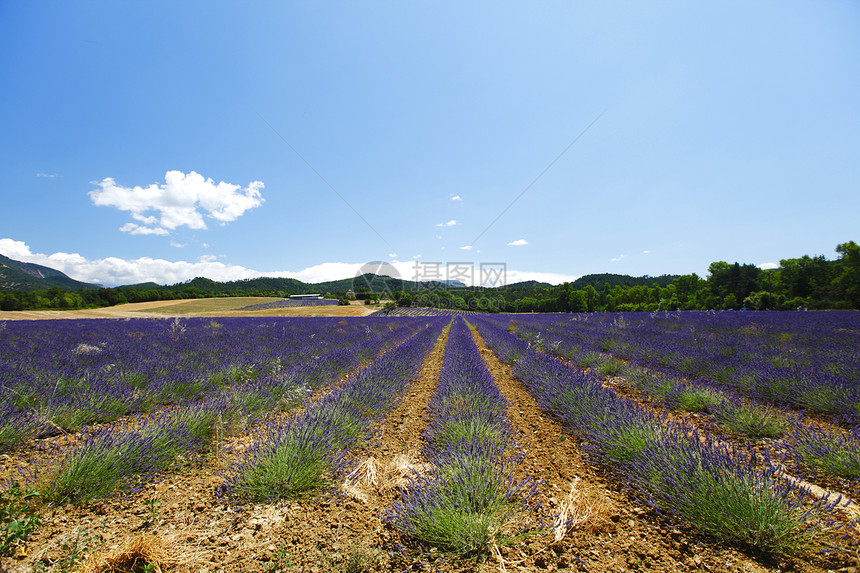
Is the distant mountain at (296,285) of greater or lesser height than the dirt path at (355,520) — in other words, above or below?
above

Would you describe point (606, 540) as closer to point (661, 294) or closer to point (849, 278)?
point (849, 278)

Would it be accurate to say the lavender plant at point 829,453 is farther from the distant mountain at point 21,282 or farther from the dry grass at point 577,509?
the distant mountain at point 21,282

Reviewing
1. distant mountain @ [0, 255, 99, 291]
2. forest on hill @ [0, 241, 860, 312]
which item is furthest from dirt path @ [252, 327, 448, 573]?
distant mountain @ [0, 255, 99, 291]

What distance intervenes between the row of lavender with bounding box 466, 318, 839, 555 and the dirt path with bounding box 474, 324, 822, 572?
0.10 m

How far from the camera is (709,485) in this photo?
6.01 feet

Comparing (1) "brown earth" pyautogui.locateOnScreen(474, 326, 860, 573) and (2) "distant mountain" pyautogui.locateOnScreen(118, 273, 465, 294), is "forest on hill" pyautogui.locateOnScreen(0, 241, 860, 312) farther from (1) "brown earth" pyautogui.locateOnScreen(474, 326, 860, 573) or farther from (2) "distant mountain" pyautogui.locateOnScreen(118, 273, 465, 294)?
(1) "brown earth" pyautogui.locateOnScreen(474, 326, 860, 573)

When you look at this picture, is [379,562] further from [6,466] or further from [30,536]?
[6,466]

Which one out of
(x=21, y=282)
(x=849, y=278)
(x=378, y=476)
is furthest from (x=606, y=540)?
(x=21, y=282)

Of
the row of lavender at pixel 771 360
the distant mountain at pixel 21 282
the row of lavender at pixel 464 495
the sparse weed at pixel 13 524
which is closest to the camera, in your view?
the sparse weed at pixel 13 524

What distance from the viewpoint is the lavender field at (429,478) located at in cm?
156

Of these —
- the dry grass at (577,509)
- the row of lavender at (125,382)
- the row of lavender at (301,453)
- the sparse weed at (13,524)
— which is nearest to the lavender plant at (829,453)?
the dry grass at (577,509)

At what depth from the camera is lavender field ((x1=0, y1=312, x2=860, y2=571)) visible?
1.56 m

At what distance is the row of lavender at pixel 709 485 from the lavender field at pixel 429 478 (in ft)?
0.04

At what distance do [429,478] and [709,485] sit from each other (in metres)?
1.77
